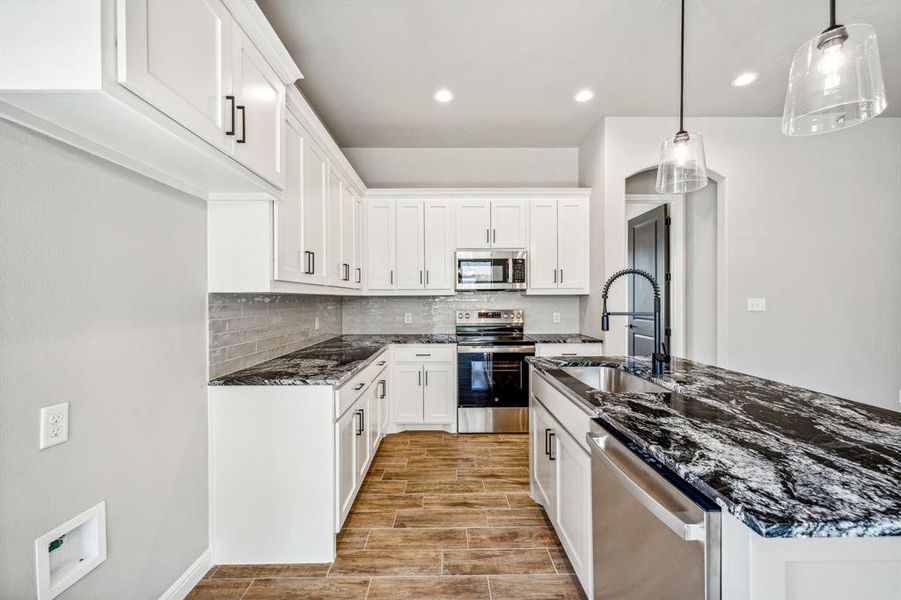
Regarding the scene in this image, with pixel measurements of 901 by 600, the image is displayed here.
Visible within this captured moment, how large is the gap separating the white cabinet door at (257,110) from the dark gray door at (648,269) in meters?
3.41

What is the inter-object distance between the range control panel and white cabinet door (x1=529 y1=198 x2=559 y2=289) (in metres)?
0.46

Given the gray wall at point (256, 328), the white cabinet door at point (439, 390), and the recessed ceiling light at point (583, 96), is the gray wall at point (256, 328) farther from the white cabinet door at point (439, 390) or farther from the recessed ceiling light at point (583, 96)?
the recessed ceiling light at point (583, 96)

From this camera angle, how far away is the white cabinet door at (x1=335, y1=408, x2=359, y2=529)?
2000mm

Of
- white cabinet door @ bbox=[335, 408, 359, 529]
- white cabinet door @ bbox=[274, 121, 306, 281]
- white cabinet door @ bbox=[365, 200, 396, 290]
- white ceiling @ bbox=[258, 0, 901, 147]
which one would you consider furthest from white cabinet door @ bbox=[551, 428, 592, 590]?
white cabinet door @ bbox=[365, 200, 396, 290]

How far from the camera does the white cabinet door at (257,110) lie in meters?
1.50

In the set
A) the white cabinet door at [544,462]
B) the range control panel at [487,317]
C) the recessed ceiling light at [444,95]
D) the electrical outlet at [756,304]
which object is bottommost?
the white cabinet door at [544,462]

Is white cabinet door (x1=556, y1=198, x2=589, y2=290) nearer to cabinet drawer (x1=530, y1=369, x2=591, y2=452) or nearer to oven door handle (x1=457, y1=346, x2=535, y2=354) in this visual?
oven door handle (x1=457, y1=346, x2=535, y2=354)

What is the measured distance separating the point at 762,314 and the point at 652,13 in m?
2.76

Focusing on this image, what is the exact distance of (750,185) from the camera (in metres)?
3.58

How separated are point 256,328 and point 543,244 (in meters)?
2.73

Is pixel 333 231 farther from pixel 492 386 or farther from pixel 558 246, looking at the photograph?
pixel 558 246

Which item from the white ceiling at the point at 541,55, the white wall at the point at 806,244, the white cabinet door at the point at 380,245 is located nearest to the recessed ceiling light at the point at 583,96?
the white ceiling at the point at 541,55

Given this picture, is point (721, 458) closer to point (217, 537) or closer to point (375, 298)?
point (217, 537)

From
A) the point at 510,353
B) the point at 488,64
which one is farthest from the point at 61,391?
the point at 510,353
